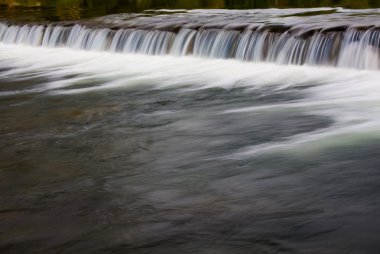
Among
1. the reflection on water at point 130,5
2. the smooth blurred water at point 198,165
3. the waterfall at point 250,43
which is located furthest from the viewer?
the reflection on water at point 130,5

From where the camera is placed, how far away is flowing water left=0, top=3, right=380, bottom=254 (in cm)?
531

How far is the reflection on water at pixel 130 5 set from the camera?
62.7 feet

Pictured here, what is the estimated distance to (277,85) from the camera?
1145 centimetres

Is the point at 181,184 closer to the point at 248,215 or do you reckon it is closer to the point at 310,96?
the point at 248,215

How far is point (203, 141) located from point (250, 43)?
6.14m

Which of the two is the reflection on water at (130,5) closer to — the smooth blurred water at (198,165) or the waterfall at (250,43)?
the waterfall at (250,43)

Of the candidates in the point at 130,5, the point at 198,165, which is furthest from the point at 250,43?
the point at 130,5

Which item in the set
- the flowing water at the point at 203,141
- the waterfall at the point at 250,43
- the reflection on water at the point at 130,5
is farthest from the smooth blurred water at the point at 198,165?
the reflection on water at the point at 130,5

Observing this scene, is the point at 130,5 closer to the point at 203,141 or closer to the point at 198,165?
the point at 203,141

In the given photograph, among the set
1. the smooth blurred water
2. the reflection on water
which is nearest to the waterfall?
the smooth blurred water

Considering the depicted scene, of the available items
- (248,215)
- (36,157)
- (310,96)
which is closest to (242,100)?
(310,96)

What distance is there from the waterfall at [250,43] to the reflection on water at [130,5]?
13.0 feet

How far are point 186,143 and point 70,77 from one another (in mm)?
6953

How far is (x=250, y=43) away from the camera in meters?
13.8
